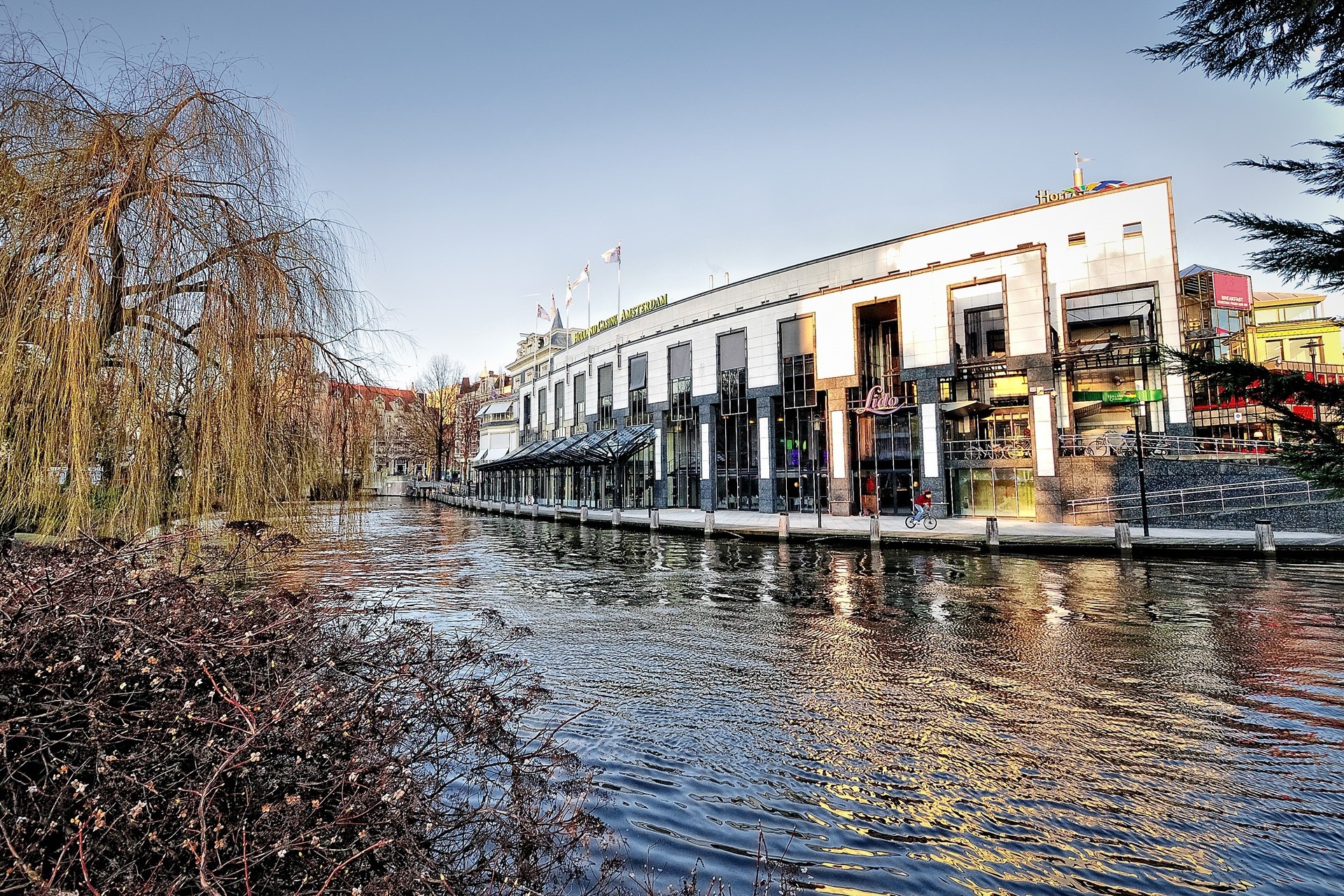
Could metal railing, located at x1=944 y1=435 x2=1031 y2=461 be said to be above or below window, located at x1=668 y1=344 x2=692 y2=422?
below

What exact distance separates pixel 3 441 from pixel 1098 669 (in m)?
11.5

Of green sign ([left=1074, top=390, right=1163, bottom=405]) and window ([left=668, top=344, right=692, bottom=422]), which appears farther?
window ([left=668, top=344, right=692, bottom=422])

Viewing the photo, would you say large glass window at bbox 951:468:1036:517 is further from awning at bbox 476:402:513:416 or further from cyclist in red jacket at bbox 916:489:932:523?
awning at bbox 476:402:513:416

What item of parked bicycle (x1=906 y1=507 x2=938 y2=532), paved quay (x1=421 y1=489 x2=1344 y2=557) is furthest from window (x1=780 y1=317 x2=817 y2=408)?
parked bicycle (x1=906 y1=507 x2=938 y2=532)

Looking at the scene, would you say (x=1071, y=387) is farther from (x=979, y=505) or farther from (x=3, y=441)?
(x=3, y=441)

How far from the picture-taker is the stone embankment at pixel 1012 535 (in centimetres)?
1929

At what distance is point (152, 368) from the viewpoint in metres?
4.89

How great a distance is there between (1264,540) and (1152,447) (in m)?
11.1

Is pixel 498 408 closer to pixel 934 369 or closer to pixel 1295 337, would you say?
pixel 934 369

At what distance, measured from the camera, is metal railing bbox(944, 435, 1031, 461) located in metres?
31.1

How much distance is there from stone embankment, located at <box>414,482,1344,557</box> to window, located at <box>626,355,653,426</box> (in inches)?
568

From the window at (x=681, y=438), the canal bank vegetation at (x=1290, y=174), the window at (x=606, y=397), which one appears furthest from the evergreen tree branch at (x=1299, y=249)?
the window at (x=606, y=397)

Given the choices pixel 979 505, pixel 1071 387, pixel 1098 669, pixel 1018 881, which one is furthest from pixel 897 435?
pixel 1018 881

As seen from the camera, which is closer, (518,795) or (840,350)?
(518,795)
